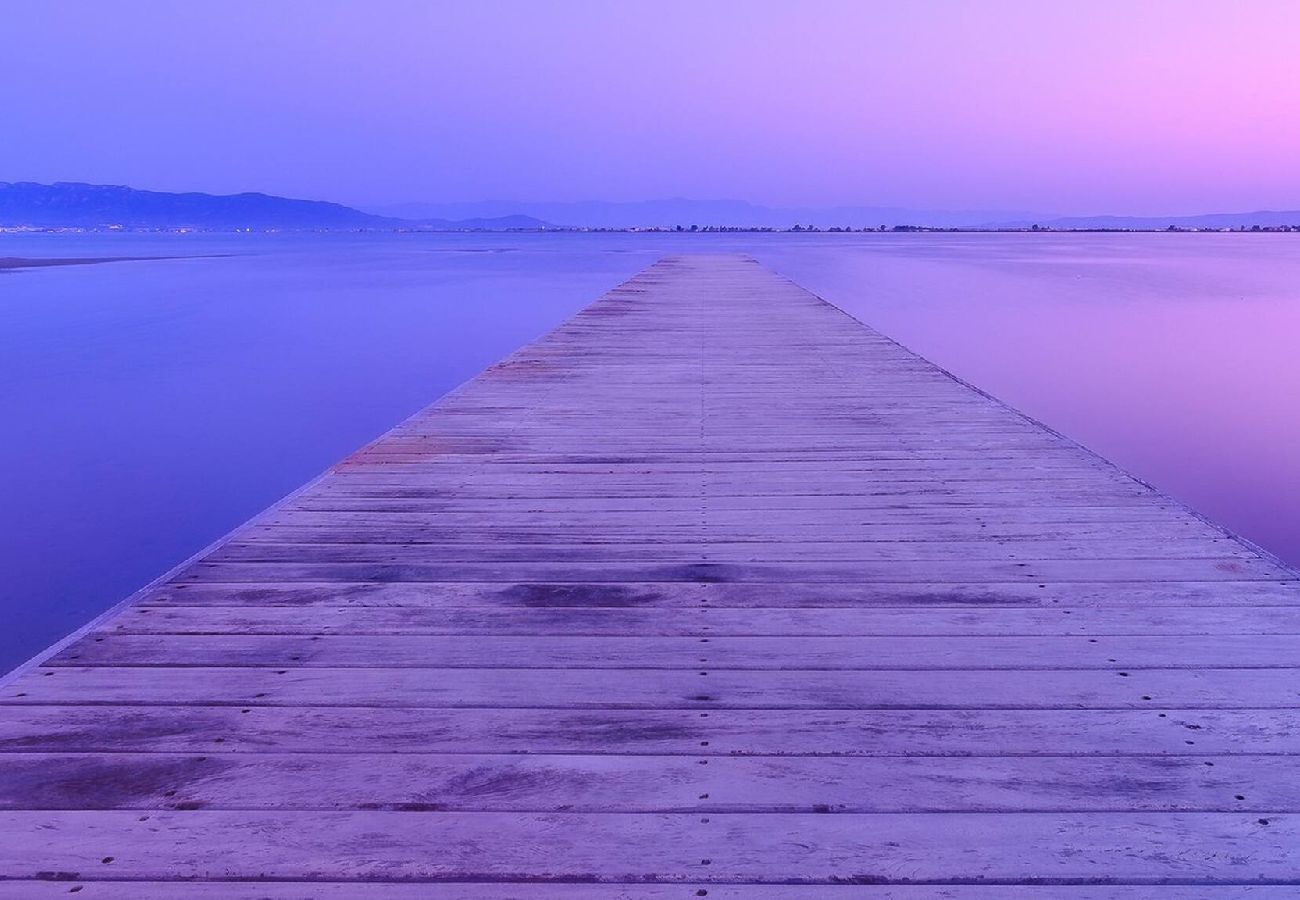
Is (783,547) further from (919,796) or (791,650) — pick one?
(919,796)

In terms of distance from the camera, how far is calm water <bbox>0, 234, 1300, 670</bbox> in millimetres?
6516

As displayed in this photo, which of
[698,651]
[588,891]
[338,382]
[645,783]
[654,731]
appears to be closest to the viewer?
[588,891]

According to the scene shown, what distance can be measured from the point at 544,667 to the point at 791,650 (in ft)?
1.88

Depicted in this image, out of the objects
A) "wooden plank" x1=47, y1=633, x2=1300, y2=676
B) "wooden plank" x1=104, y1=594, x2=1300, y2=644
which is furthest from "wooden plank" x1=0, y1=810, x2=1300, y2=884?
"wooden plank" x1=104, y1=594, x2=1300, y2=644

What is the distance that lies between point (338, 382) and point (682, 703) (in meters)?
11.6

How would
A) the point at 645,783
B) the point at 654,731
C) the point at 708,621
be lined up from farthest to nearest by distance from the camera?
the point at 708,621, the point at 654,731, the point at 645,783

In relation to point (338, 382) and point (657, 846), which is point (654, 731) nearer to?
point (657, 846)

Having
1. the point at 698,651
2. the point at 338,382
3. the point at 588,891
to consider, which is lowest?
the point at 338,382

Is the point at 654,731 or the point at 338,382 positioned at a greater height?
the point at 654,731

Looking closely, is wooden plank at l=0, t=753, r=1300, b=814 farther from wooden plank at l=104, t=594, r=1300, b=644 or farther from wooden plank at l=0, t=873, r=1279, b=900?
wooden plank at l=104, t=594, r=1300, b=644

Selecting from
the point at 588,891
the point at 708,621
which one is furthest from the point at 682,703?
the point at 588,891

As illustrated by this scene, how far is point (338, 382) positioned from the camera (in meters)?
12.9

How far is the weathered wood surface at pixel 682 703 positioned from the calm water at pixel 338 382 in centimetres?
262

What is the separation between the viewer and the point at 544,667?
7.56ft
